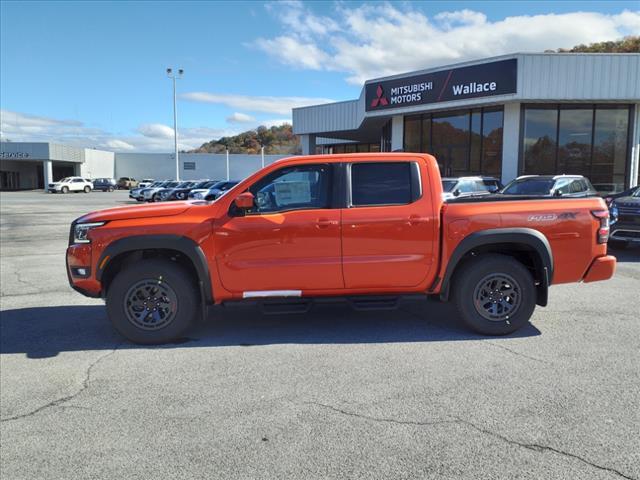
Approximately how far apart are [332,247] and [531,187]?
9147mm

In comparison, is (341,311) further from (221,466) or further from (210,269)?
(221,466)

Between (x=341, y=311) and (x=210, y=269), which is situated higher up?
(x=210, y=269)

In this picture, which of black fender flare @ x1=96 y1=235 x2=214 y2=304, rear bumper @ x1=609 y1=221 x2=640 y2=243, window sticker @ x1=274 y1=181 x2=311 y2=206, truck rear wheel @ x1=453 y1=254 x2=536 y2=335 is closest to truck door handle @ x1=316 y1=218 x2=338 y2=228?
window sticker @ x1=274 y1=181 x2=311 y2=206

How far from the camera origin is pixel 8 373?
4.38m

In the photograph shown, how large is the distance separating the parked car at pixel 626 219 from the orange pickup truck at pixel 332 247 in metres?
5.85

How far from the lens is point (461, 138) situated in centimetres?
2164

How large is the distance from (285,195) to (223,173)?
68344 mm

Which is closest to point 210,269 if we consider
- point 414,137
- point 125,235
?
point 125,235

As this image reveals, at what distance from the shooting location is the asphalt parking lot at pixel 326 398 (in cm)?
291

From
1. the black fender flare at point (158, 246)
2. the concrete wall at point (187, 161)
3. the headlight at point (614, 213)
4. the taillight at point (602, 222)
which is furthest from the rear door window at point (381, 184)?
the concrete wall at point (187, 161)

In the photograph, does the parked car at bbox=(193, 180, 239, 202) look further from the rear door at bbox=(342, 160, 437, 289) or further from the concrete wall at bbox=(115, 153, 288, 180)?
the concrete wall at bbox=(115, 153, 288, 180)

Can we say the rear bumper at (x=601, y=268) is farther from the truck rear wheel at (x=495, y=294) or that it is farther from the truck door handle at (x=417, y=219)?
the truck door handle at (x=417, y=219)

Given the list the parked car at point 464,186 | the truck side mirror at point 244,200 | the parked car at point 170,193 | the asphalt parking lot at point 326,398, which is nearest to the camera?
the asphalt parking lot at point 326,398

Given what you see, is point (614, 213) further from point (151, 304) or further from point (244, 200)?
point (151, 304)
